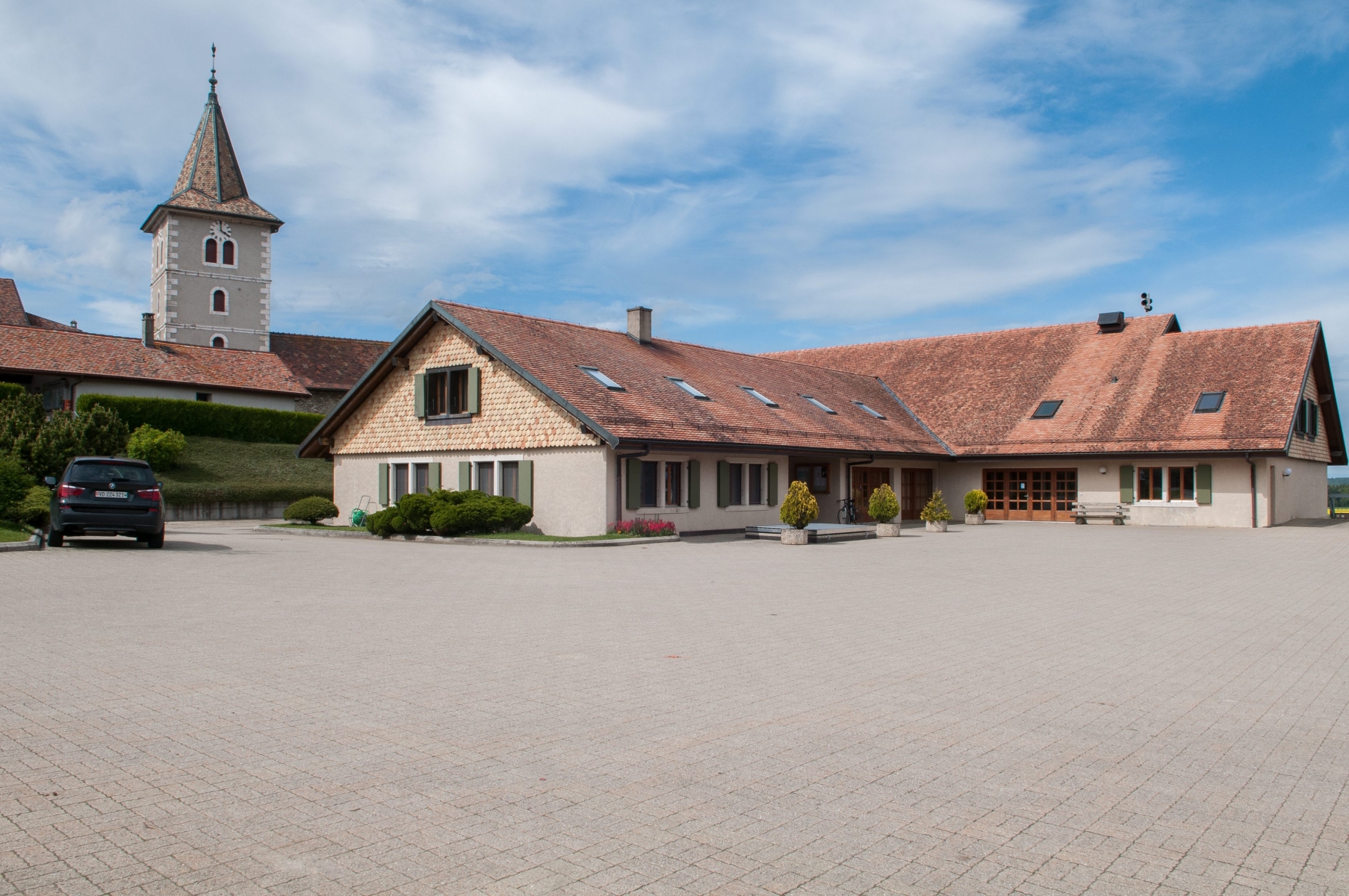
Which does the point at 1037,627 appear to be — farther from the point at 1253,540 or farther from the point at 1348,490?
the point at 1348,490

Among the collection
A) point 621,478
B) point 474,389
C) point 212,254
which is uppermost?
point 212,254

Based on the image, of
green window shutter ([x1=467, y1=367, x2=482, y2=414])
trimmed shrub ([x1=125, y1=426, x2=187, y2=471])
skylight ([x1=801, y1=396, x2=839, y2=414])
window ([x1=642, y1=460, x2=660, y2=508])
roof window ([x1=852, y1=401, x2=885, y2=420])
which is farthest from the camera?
roof window ([x1=852, y1=401, x2=885, y2=420])

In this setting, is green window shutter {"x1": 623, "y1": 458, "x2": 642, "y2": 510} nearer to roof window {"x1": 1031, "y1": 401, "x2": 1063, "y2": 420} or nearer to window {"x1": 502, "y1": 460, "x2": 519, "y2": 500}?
window {"x1": 502, "y1": 460, "x2": 519, "y2": 500}

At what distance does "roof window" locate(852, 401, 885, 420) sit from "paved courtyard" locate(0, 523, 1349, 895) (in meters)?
22.0

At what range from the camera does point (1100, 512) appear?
100ft

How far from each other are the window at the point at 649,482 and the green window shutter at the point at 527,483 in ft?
8.58

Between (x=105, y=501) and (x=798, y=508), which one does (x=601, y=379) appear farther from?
(x=105, y=501)

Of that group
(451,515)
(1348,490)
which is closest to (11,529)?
(451,515)

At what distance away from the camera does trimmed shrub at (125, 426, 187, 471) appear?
3284 centimetres

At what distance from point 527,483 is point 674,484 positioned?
3.52 meters

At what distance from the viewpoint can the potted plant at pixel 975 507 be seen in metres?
31.0

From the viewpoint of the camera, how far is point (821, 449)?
88.3 feet

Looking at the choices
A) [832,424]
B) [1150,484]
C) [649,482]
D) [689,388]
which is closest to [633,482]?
[649,482]

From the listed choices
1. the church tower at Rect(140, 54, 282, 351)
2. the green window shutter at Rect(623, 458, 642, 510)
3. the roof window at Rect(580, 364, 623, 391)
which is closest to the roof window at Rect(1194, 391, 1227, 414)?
the roof window at Rect(580, 364, 623, 391)
